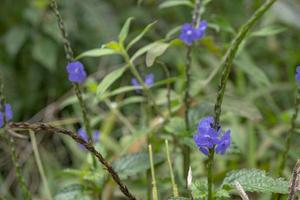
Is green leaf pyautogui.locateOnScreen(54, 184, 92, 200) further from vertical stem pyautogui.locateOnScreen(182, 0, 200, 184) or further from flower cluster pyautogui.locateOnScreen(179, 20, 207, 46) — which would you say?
flower cluster pyautogui.locateOnScreen(179, 20, 207, 46)

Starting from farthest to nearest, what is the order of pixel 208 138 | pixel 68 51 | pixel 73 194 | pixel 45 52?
pixel 45 52
pixel 73 194
pixel 68 51
pixel 208 138

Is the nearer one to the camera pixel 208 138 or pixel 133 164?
pixel 208 138

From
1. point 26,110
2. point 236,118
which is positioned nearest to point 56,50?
point 26,110

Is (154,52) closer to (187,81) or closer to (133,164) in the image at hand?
(187,81)

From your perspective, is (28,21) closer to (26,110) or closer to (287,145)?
(26,110)

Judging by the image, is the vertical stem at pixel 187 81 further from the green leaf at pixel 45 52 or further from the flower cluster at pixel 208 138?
the green leaf at pixel 45 52

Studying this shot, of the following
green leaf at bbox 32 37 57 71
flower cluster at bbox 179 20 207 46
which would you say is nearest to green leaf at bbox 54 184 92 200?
flower cluster at bbox 179 20 207 46

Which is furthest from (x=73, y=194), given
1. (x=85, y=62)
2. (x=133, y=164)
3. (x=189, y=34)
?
(x=85, y=62)
